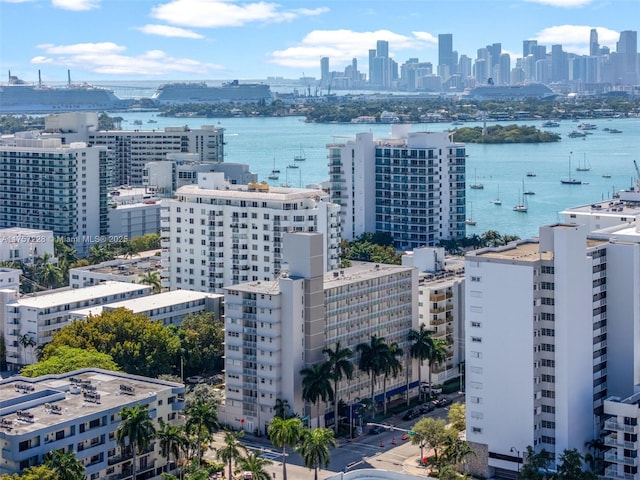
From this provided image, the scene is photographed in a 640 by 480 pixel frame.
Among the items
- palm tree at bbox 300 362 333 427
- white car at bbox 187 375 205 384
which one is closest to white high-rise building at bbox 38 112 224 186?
white car at bbox 187 375 205 384

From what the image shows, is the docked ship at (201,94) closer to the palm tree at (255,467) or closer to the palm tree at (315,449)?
the palm tree at (315,449)

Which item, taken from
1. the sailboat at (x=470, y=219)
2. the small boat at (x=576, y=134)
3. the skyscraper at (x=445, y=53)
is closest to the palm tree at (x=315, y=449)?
the sailboat at (x=470, y=219)

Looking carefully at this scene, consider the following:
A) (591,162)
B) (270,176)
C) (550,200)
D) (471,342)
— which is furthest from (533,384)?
(591,162)

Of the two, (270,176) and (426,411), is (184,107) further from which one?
(426,411)

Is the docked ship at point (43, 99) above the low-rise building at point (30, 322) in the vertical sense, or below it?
above

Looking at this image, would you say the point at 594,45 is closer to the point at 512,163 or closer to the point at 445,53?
the point at 445,53

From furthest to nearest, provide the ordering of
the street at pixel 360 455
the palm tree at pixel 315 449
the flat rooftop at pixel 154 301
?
the flat rooftop at pixel 154 301 → the street at pixel 360 455 → the palm tree at pixel 315 449
